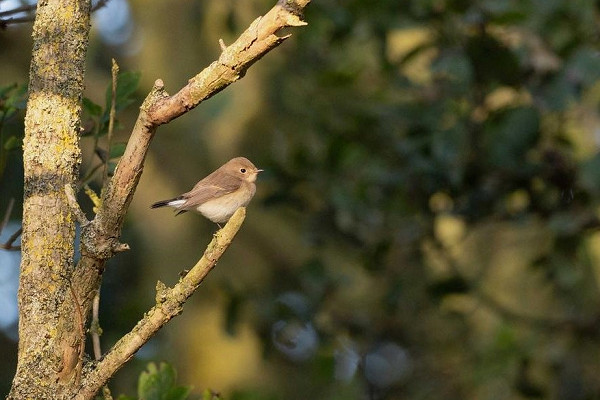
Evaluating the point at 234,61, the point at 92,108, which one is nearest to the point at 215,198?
the point at 92,108

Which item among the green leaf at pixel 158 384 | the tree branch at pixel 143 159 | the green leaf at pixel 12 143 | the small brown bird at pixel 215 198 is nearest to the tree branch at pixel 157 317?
the tree branch at pixel 143 159

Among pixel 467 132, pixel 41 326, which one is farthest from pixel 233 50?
pixel 467 132

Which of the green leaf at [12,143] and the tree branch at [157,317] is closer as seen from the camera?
the tree branch at [157,317]

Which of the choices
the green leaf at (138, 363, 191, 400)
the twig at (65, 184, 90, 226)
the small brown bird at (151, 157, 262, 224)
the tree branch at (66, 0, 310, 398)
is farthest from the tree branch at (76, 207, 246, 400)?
the small brown bird at (151, 157, 262, 224)

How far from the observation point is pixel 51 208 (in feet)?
6.23

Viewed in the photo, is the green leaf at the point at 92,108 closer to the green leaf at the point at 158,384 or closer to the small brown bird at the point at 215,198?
the green leaf at the point at 158,384

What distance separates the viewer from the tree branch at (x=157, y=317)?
1809mm

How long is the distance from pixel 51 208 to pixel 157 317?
317 mm

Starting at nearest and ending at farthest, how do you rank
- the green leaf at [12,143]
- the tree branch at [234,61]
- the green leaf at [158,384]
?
the tree branch at [234,61], the green leaf at [158,384], the green leaf at [12,143]

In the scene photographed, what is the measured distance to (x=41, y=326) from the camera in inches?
72.3

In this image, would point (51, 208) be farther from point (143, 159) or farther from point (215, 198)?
point (215, 198)

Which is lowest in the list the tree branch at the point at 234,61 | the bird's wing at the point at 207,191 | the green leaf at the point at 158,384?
the green leaf at the point at 158,384

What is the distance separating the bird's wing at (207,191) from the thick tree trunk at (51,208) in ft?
6.69

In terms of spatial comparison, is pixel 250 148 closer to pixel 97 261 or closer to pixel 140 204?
pixel 140 204
